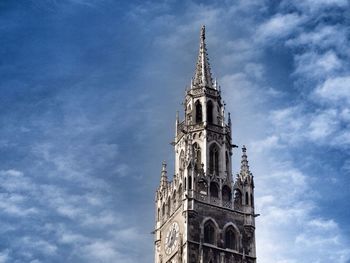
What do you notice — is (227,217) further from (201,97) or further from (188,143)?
(201,97)

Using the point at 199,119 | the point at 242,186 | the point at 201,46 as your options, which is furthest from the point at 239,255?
the point at 201,46

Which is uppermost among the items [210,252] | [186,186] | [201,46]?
[201,46]

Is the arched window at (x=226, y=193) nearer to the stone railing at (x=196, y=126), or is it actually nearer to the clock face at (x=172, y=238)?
the clock face at (x=172, y=238)

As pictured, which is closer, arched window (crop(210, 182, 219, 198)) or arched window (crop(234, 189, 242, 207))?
arched window (crop(210, 182, 219, 198))

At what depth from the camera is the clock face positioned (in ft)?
292

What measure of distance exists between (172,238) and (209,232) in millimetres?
4391

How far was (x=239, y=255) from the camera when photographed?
→ 290ft

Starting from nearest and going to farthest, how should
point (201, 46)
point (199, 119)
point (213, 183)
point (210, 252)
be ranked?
point (210, 252) < point (213, 183) < point (199, 119) < point (201, 46)

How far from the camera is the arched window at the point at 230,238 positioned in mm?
89000

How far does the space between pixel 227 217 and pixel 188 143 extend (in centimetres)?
1055

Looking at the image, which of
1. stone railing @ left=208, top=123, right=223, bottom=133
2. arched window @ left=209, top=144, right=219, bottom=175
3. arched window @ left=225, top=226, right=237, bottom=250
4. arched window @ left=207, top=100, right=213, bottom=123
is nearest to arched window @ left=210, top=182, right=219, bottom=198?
arched window @ left=209, top=144, right=219, bottom=175

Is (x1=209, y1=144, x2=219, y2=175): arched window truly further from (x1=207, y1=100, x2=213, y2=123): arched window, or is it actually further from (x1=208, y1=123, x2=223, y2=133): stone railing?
(x1=207, y1=100, x2=213, y2=123): arched window

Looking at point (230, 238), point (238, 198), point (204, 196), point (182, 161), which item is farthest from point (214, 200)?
point (182, 161)

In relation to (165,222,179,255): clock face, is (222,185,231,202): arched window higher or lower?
higher
